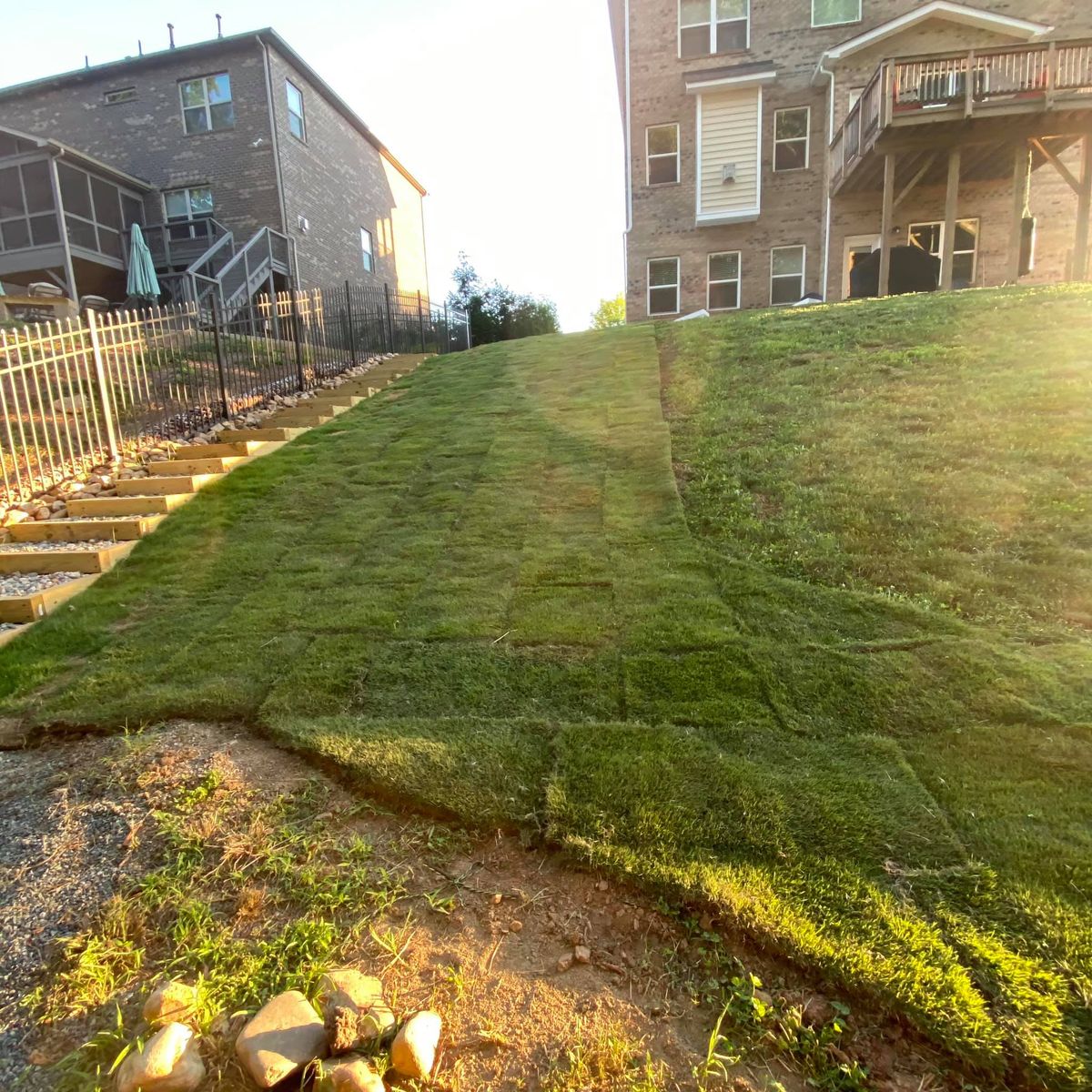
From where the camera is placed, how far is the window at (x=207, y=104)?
17.1m

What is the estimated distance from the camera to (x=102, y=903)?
2.13 meters

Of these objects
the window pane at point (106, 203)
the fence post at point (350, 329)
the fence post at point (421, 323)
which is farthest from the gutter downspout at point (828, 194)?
the window pane at point (106, 203)

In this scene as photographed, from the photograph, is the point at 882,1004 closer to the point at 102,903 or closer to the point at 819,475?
the point at 102,903

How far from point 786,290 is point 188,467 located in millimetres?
14435

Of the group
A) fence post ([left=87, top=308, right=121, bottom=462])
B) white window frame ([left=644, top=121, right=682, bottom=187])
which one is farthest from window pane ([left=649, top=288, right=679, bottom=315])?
fence post ([left=87, top=308, right=121, bottom=462])

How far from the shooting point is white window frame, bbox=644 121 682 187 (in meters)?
16.6

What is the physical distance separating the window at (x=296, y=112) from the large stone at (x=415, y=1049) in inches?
826

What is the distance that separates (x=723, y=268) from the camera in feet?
54.6

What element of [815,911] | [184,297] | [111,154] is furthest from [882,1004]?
[111,154]

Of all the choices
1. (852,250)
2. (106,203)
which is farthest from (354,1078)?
(106,203)

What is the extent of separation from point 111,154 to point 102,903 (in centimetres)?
2236

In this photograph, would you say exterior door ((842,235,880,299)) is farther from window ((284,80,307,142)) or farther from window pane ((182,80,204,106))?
window pane ((182,80,204,106))

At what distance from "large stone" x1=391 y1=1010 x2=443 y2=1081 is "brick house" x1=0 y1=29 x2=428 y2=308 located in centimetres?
1654

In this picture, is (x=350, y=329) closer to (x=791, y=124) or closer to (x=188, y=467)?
(x=188, y=467)
